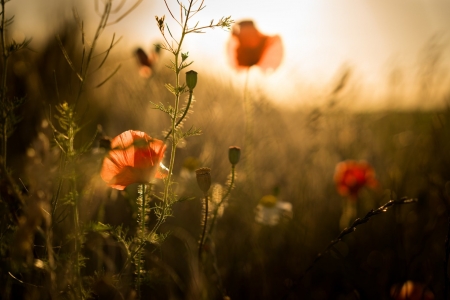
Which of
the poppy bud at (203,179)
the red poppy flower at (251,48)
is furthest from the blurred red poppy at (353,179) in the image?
the poppy bud at (203,179)

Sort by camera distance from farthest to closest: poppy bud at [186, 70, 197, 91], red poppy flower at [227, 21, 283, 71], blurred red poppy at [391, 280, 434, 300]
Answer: red poppy flower at [227, 21, 283, 71], blurred red poppy at [391, 280, 434, 300], poppy bud at [186, 70, 197, 91]

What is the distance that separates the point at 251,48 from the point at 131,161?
1.07 m

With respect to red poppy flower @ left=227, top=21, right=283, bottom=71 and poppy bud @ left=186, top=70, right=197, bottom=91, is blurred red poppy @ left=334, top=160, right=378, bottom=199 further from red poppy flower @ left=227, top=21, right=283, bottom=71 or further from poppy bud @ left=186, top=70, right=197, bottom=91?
poppy bud @ left=186, top=70, right=197, bottom=91

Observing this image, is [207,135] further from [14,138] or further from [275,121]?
[14,138]

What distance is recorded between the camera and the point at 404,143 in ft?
7.95

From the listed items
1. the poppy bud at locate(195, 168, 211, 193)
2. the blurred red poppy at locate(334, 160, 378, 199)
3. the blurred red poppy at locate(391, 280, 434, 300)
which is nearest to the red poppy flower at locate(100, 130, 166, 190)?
the poppy bud at locate(195, 168, 211, 193)

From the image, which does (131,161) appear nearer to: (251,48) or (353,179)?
(251,48)

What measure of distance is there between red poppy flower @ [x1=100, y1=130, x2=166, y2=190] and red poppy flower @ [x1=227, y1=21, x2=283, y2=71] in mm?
1008

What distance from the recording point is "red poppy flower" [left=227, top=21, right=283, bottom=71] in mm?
1652

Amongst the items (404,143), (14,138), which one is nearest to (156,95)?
(14,138)

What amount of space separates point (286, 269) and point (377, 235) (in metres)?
0.44

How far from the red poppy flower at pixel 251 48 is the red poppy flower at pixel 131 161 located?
1008 mm

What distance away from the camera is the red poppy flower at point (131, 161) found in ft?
2.29

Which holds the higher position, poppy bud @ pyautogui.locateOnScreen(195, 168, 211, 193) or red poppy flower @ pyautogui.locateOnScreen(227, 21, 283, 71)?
red poppy flower @ pyautogui.locateOnScreen(227, 21, 283, 71)
